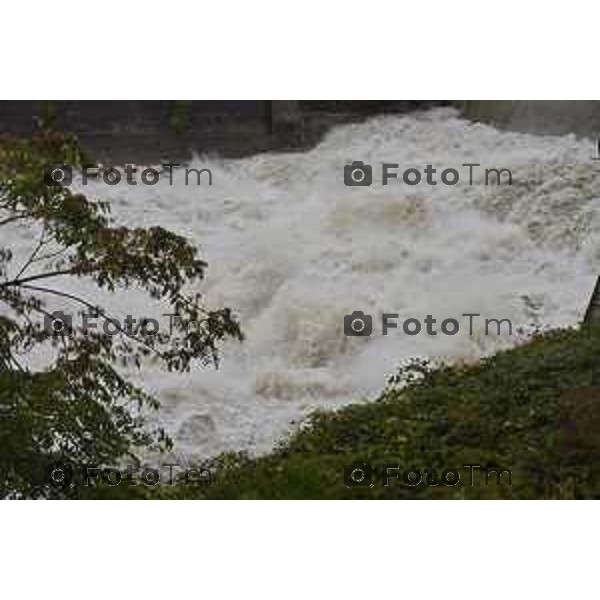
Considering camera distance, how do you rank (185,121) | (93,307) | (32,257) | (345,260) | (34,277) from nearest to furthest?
(34,277), (32,257), (93,307), (345,260), (185,121)

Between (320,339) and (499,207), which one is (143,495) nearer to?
(320,339)

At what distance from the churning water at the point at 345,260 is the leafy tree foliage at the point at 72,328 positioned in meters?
0.39

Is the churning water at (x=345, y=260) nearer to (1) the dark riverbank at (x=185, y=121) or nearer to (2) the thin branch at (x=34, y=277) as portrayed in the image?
(1) the dark riverbank at (x=185, y=121)

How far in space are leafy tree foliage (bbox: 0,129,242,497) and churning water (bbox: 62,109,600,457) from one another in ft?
1.28

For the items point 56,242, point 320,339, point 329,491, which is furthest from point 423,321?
point 56,242

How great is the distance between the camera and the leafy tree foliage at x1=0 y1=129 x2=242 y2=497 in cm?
516

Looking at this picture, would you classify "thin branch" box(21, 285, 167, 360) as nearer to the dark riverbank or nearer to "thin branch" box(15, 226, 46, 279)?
"thin branch" box(15, 226, 46, 279)

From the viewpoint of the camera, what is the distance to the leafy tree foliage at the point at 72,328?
16.9ft

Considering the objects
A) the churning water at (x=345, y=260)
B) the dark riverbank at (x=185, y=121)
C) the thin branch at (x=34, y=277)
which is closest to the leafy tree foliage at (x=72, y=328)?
the thin branch at (x=34, y=277)

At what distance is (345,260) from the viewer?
21.7ft

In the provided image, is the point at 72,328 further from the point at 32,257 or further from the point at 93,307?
the point at 32,257

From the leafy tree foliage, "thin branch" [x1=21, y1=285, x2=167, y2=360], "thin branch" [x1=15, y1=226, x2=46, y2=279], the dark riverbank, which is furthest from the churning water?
"thin branch" [x1=15, y1=226, x2=46, y2=279]

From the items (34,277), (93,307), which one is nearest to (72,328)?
(93,307)

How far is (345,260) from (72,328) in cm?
168
